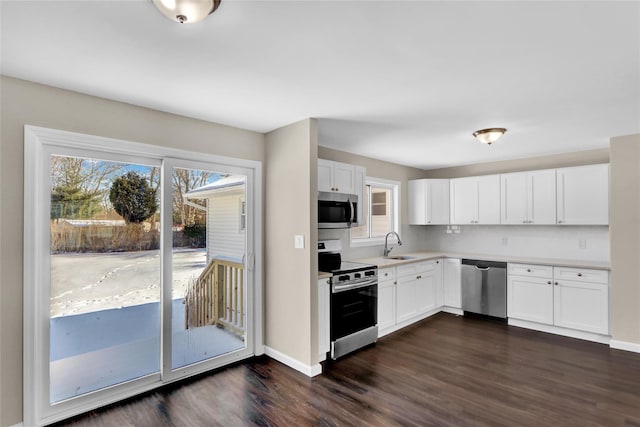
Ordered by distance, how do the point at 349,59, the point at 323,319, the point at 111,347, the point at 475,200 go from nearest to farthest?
1. the point at 349,59
2. the point at 111,347
3. the point at 323,319
4. the point at 475,200

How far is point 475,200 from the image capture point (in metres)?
5.36

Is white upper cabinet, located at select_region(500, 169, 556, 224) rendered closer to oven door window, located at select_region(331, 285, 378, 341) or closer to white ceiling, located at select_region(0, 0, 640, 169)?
white ceiling, located at select_region(0, 0, 640, 169)

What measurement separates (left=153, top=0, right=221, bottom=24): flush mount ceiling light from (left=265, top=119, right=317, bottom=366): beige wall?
1.72 metres

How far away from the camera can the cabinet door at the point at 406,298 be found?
4.44m

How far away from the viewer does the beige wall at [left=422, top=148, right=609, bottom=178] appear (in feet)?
14.9

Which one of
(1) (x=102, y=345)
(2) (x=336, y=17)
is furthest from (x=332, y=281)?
(2) (x=336, y=17)

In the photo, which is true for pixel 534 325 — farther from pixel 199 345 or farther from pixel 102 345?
pixel 102 345

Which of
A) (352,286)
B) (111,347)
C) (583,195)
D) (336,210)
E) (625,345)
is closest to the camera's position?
(111,347)

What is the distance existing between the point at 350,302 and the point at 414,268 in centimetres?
149

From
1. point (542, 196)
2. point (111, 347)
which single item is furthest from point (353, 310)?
point (542, 196)

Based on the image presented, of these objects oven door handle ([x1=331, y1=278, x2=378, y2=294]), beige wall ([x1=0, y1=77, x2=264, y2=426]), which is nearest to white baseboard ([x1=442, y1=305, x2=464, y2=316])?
oven door handle ([x1=331, y1=278, x2=378, y2=294])

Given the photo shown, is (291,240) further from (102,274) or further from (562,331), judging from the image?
(562,331)

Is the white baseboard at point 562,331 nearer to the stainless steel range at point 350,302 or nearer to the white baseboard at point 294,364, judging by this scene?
the stainless steel range at point 350,302

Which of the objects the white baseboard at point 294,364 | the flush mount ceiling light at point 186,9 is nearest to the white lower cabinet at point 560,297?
the white baseboard at point 294,364
